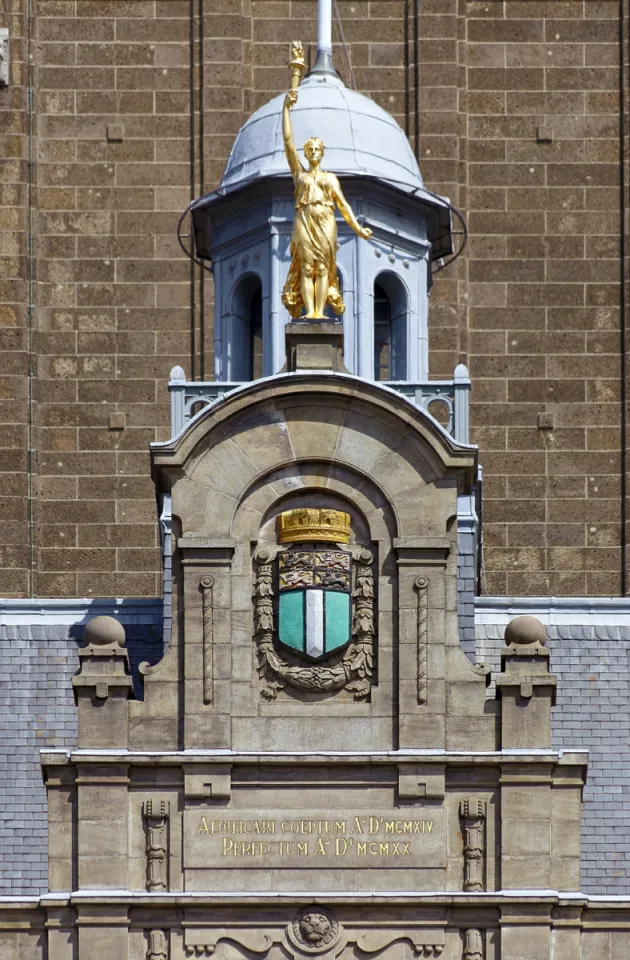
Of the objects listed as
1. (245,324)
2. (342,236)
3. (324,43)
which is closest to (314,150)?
(342,236)

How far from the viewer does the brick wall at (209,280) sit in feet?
307

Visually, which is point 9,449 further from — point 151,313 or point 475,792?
point 475,792

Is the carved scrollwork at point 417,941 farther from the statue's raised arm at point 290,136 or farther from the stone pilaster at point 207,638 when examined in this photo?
the statue's raised arm at point 290,136

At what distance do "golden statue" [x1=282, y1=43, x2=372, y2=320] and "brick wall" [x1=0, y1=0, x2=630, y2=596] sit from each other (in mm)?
15640

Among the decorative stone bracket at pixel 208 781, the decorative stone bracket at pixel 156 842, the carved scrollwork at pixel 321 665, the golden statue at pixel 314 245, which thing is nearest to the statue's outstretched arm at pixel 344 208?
the golden statue at pixel 314 245

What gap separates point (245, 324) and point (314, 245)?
8275 mm

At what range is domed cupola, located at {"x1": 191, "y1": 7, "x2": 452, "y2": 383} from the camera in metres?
84.5

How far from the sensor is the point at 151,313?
9469 centimetres

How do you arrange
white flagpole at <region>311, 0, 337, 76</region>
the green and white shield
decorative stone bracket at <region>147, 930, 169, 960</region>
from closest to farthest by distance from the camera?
decorative stone bracket at <region>147, 930, 169, 960</region> → the green and white shield → white flagpole at <region>311, 0, 337, 76</region>

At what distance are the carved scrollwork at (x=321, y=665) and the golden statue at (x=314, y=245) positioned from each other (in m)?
4.54

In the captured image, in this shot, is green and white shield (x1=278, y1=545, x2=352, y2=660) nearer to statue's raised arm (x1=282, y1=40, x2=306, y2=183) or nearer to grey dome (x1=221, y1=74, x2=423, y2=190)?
statue's raised arm (x1=282, y1=40, x2=306, y2=183)

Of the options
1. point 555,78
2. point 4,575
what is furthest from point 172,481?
point 555,78

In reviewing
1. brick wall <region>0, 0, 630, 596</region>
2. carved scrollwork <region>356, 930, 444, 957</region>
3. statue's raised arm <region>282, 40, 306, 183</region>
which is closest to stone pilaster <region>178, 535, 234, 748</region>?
carved scrollwork <region>356, 930, 444, 957</region>

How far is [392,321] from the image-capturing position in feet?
281
